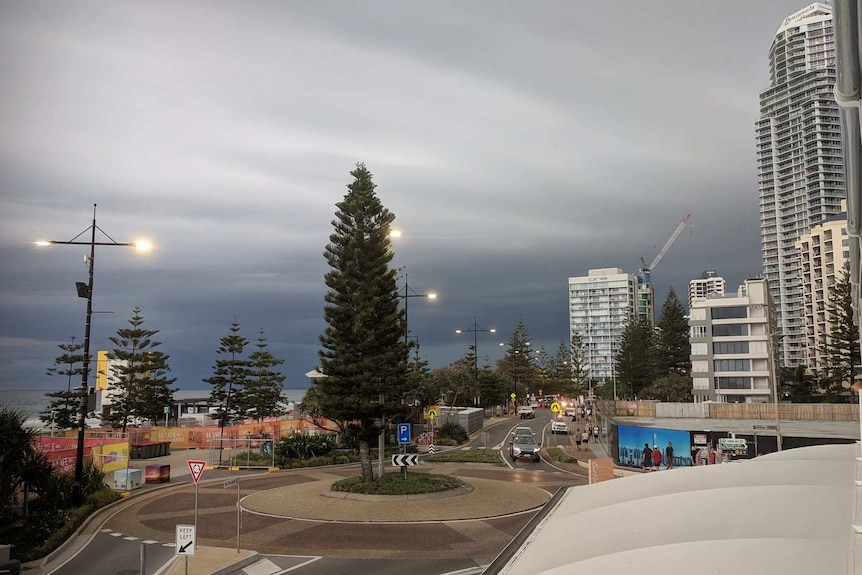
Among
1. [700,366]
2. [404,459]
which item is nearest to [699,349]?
[700,366]

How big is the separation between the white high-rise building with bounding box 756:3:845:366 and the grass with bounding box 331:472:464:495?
154m

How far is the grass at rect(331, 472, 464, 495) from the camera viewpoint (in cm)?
Result: 2410

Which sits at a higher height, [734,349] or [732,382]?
[734,349]

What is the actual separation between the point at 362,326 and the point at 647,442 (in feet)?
56.4

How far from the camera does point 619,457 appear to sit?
34.6 meters

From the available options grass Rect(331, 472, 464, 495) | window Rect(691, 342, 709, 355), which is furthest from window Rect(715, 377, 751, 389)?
grass Rect(331, 472, 464, 495)

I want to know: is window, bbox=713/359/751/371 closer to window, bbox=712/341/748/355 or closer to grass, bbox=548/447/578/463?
window, bbox=712/341/748/355

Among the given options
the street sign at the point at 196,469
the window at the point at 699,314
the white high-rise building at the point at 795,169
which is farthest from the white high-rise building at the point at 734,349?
the white high-rise building at the point at 795,169

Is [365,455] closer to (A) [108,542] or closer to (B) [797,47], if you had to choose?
(A) [108,542]

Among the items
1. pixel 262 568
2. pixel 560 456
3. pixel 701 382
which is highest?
pixel 701 382

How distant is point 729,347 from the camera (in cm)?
7194

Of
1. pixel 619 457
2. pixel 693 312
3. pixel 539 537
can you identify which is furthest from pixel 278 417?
pixel 539 537

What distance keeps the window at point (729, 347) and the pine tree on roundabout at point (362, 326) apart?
5766 centimetres

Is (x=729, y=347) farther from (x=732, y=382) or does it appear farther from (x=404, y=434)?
(x=404, y=434)
